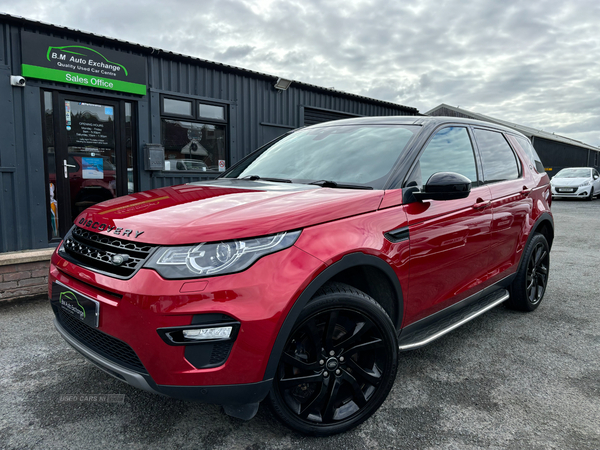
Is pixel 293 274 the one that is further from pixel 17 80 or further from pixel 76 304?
pixel 17 80

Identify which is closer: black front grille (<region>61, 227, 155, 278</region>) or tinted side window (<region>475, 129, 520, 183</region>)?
black front grille (<region>61, 227, 155, 278</region>)

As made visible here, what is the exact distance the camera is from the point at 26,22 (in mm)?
5453

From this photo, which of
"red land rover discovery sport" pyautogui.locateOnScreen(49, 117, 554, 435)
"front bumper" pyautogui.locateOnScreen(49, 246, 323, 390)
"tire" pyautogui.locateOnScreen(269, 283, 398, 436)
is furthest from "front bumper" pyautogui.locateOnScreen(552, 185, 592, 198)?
"front bumper" pyautogui.locateOnScreen(49, 246, 323, 390)

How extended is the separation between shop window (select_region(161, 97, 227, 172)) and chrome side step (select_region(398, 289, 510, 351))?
5549 millimetres

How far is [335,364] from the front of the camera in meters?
2.17

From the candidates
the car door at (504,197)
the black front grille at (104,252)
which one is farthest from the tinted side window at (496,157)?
the black front grille at (104,252)

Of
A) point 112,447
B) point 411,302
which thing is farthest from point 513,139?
point 112,447

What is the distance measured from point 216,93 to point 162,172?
5.86 feet

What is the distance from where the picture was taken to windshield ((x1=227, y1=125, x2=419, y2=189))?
270 centimetres

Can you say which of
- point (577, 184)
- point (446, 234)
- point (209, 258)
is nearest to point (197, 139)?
point (446, 234)

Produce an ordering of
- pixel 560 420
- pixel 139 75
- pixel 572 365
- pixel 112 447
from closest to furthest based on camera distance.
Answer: pixel 112 447, pixel 560 420, pixel 572 365, pixel 139 75

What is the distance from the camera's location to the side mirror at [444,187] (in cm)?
246

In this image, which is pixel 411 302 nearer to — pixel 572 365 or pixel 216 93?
pixel 572 365

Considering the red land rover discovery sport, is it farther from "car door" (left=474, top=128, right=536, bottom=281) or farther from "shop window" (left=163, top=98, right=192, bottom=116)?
"shop window" (left=163, top=98, right=192, bottom=116)
